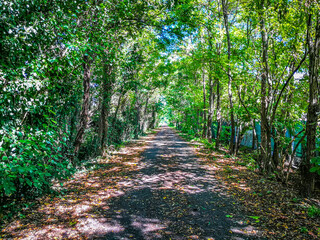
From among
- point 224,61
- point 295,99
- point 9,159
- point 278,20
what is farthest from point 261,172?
point 9,159

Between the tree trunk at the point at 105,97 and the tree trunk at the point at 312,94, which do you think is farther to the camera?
the tree trunk at the point at 105,97

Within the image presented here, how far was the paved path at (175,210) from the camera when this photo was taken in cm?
325

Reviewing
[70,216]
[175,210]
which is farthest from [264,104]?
[70,216]

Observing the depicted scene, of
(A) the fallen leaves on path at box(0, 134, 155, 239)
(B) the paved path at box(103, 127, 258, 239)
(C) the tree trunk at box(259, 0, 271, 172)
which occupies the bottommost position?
(A) the fallen leaves on path at box(0, 134, 155, 239)

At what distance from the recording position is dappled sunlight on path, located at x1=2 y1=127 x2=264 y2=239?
127 inches

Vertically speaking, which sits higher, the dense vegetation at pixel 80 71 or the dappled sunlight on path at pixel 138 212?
the dense vegetation at pixel 80 71

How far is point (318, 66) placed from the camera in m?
4.75

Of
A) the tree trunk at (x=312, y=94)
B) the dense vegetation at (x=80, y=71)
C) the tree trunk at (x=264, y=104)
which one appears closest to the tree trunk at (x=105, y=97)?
the dense vegetation at (x=80, y=71)

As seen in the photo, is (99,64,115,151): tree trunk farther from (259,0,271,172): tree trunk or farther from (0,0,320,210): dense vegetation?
(259,0,271,172): tree trunk

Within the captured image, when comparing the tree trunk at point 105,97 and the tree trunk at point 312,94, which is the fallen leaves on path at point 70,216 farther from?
the tree trunk at point 312,94

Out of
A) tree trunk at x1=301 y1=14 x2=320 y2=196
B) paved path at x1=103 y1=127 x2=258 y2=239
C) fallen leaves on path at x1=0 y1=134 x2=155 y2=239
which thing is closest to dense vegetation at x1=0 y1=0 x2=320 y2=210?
tree trunk at x1=301 y1=14 x2=320 y2=196

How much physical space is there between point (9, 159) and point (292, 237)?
202 inches

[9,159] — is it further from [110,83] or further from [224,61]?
[224,61]

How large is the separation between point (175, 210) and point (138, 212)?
85cm
